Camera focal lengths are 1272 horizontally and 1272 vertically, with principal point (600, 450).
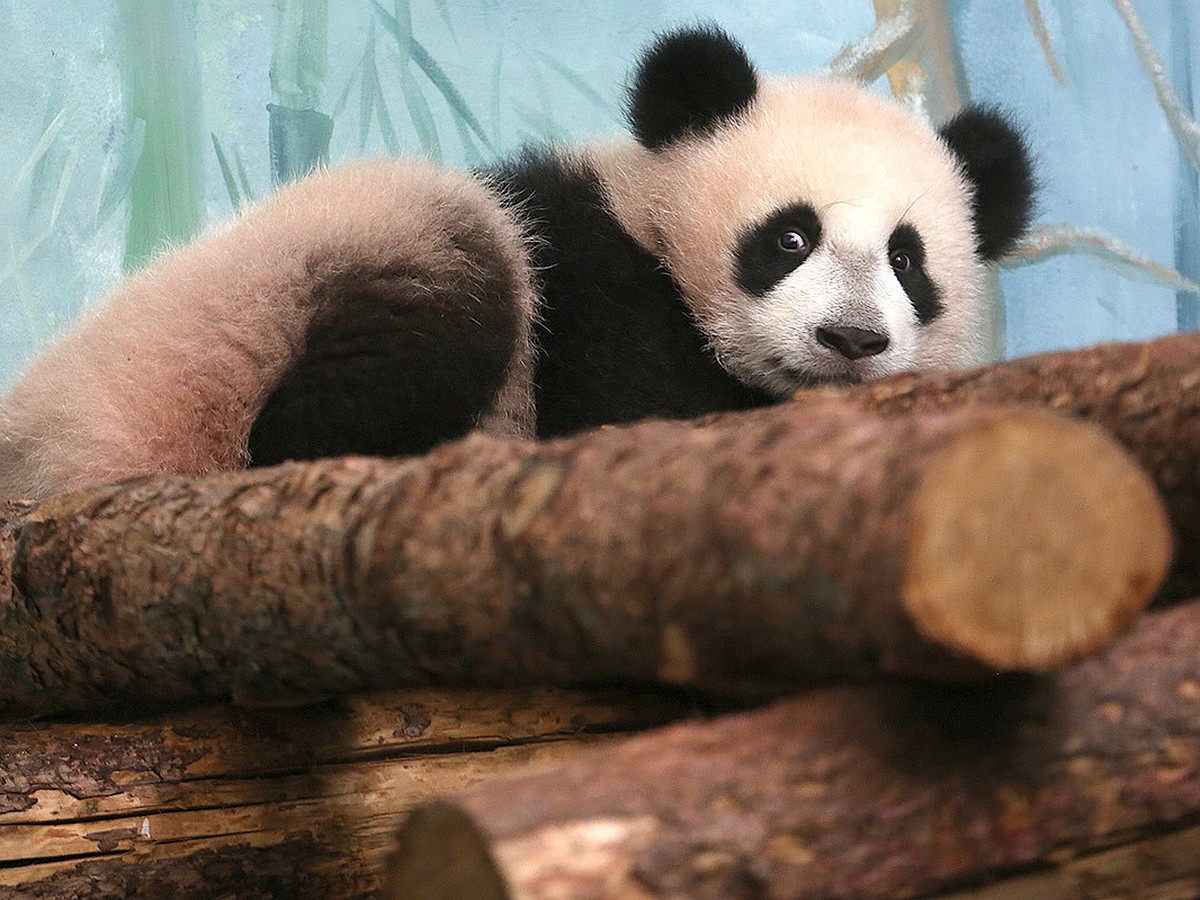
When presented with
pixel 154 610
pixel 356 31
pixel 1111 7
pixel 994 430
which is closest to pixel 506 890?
pixel 994 430

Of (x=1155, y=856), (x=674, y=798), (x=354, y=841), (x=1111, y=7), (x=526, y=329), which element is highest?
(x=1111, y=7)

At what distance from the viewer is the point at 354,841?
61.8 inches

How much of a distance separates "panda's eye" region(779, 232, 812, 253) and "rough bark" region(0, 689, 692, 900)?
1.08 m

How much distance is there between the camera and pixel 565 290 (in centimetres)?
230

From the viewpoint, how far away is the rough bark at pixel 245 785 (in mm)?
1508

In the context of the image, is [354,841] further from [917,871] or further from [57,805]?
[917,871]

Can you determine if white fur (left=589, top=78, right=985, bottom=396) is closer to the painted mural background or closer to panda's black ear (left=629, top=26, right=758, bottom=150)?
panda's black ear (left=629, top=26, right=758, bottom=150)

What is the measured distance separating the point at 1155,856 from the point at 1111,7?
377 centimetres

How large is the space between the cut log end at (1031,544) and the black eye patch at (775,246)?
1.57 m

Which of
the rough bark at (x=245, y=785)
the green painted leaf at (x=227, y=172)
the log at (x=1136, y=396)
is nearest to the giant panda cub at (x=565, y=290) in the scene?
the rough bark at (x=245, y=785)

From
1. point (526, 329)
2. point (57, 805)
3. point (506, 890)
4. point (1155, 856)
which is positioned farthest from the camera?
point (526, 329)

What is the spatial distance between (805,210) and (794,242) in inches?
2.4

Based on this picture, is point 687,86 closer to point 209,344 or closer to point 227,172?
point 209,344

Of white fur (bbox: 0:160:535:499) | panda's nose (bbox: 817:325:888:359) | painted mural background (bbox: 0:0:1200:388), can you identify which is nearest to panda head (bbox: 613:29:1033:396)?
panda's nose (bbox: 817:325:888:359)
